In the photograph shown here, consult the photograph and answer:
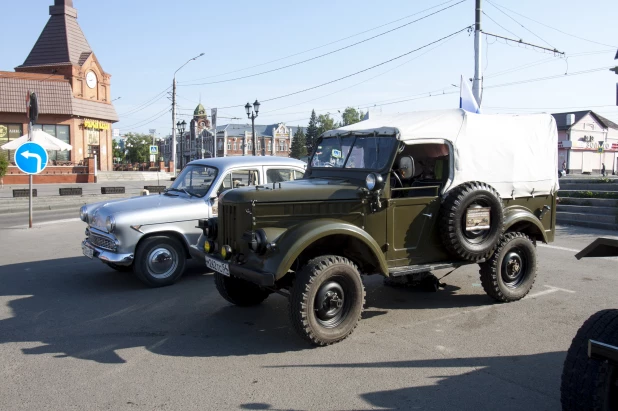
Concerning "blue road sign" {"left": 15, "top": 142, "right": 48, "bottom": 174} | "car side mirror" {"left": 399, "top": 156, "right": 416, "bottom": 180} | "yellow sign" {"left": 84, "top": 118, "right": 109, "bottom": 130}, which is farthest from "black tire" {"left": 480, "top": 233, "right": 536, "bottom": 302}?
"yellow sign" {"left": 84, "top": 118, "right": 109, "bottom": 130}

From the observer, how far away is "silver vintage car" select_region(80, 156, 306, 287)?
23.1 ft

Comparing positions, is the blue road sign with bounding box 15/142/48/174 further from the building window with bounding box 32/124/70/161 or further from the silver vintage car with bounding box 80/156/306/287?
the building window with bounding box 32/124/70/161

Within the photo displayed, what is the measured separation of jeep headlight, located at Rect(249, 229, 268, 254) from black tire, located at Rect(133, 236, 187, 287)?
2.88m

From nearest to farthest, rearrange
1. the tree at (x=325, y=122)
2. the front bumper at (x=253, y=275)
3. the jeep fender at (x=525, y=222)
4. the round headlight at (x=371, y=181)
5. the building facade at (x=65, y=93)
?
the front bumper at (x=253, y=275) → the round headlight at (x=371, y=181) → the jeep fender at (x=525, y=222) → the building facade at (x=65, y=93) → the tree at (x=325, y=122)

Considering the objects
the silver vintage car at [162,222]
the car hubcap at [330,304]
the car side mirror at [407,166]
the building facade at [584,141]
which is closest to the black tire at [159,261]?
the silver vintage car at [162,222]

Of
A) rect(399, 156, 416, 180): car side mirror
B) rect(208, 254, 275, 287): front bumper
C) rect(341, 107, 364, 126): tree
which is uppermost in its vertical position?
rect(341, 107, 364, 126): tree

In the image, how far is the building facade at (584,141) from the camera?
57938mm

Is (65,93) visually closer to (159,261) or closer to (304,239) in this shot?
A: (159,261)

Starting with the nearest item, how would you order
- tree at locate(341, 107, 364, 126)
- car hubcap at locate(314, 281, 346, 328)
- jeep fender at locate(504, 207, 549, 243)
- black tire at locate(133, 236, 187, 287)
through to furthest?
1. car hubcap at locate(314, 281, 346, 328)
2. jeep fender at locate(504, 207, 549, 243)
3. black tire at locate(133, 236, 187, 287)
4. tree at locate(341, 107, 364, 126)

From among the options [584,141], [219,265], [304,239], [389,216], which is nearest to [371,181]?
[389,216]

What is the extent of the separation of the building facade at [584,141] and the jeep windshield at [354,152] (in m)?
55.2

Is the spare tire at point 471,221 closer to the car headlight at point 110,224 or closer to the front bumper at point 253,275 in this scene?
the front bumper at point 253,275

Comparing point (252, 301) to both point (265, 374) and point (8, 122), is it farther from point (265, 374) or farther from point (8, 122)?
point (8, 122)

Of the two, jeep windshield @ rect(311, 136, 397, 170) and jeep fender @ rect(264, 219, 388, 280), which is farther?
jeep windshield @ rect(311, 136, 397, 170)
